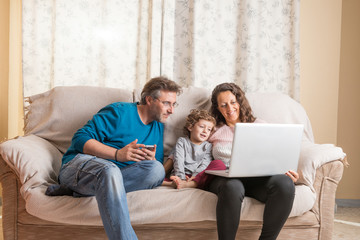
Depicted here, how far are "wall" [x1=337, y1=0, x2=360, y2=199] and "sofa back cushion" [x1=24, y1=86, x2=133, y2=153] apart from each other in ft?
6.37

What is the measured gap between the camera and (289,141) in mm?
1486

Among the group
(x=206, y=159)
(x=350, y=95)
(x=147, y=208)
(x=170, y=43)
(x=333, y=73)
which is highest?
(x=170, y=43)

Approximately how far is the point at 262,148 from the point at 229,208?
286 millimetres

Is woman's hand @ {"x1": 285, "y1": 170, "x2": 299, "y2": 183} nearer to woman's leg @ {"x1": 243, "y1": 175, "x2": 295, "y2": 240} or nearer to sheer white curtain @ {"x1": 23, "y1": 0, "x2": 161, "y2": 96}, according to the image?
woman's leg @ {"x1": 243, "y1": 175, "x2": 295, "y2": 240}

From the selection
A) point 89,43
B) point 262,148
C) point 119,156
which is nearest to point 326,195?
point 262,148

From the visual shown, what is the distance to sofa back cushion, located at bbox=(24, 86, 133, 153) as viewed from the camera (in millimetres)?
2051

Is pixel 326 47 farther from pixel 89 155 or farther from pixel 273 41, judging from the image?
pixel 89 155

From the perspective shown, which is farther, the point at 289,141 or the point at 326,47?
the point at 326,47

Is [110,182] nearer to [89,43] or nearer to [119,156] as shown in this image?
[119,156]

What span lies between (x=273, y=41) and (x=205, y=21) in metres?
0.62

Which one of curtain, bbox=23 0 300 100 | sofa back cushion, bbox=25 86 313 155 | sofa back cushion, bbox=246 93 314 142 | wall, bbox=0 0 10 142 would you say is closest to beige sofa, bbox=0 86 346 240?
sofa back cushion, bbox=25 86 313 155

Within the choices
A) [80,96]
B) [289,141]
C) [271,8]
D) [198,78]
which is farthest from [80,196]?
[271,8]

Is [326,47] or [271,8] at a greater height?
[271,8]

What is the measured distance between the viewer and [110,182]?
1361mm
